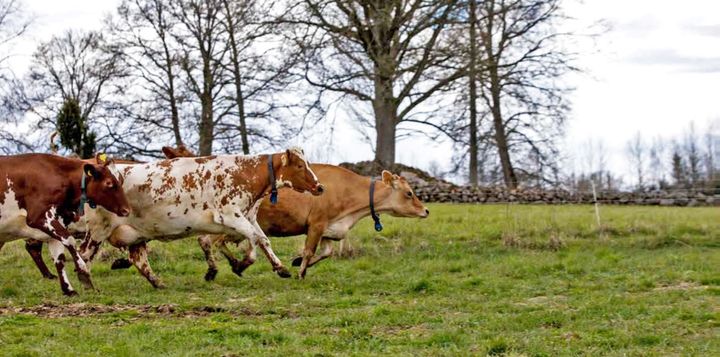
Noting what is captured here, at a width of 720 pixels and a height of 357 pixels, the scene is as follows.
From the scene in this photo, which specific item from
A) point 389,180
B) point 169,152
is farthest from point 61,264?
point 389,180

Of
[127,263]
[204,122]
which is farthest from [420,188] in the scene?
[127,263]

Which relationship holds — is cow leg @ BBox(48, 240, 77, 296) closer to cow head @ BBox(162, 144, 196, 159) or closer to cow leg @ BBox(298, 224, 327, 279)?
cow head @ BBox(162, 144, 196, 159)

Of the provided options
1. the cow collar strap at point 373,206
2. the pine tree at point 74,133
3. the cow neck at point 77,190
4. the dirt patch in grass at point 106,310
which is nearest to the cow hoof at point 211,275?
the cow neck at point 77,190

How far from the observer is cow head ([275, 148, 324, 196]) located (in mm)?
13391

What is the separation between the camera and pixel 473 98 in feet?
114

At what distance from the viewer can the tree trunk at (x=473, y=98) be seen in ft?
104

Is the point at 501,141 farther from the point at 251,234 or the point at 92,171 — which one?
the point at 92,171

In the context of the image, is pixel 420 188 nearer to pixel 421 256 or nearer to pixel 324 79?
pixel 324 79

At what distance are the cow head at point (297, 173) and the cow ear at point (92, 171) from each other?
2359mm

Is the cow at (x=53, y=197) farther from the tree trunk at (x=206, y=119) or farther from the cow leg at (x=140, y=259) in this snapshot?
the tree trunk at (x=206, y=119)

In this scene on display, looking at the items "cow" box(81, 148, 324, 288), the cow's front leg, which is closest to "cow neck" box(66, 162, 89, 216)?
the cow's front leg

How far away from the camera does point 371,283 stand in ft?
44.8

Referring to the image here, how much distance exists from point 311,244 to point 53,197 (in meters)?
3.88

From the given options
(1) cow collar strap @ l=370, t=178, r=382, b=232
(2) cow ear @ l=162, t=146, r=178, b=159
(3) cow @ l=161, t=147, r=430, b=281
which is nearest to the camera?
(3) cow @ l=161, t=147, r=430, b=281
